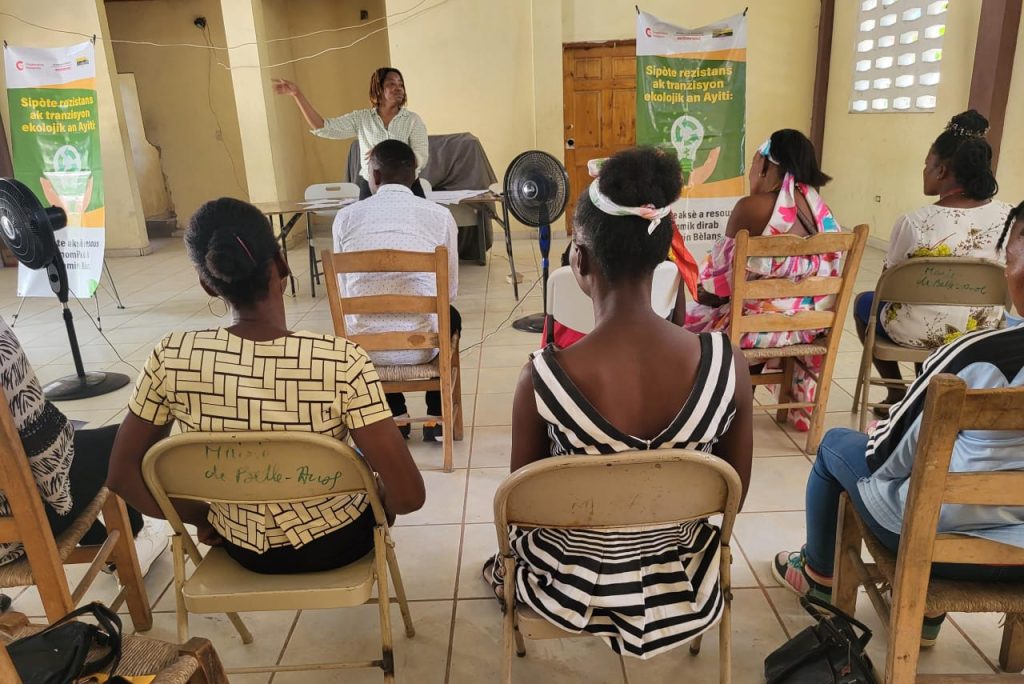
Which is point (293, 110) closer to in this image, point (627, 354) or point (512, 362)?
point (512, 362)

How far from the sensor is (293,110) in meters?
7.71

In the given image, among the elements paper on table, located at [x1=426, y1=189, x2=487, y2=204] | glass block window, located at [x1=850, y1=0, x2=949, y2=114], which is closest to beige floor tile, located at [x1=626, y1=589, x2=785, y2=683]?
paper on table, located at [x1=426, y1=189, x2=487, y2=204]

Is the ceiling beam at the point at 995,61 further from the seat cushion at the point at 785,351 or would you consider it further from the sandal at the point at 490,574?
the sandal at the point at 490,574

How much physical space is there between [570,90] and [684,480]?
654cm

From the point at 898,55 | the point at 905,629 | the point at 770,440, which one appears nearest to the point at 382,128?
the point at 770,440

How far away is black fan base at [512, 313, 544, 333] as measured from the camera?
13.7 ft

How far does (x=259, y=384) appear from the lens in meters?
1.23

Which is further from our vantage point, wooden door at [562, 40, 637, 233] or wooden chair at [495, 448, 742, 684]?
wooden door at [562, 40, 637, 233]

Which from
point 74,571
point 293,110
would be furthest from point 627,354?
point 293,110

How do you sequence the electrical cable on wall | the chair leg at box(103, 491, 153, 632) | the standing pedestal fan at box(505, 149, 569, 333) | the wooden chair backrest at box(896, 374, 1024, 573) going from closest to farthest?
the wooden chair backrest at box(896, 374, 1024, 573) < the chair leg at box(103, 491, 153, 632) < the standing pedestal fan at box(505, 149, 569, 333) < the electrical cable on wall

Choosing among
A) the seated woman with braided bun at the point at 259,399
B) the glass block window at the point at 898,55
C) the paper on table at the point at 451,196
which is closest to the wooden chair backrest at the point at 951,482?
the seated woman with braided bun at the point at 259,399

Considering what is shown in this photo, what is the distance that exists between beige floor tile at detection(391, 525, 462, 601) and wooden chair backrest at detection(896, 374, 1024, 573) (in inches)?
46.1

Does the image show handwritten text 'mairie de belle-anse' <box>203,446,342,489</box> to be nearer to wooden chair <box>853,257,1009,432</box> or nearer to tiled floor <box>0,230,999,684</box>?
tiled floor <box>0,230,999,684</box>

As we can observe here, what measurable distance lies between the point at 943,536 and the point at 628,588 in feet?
1.73
